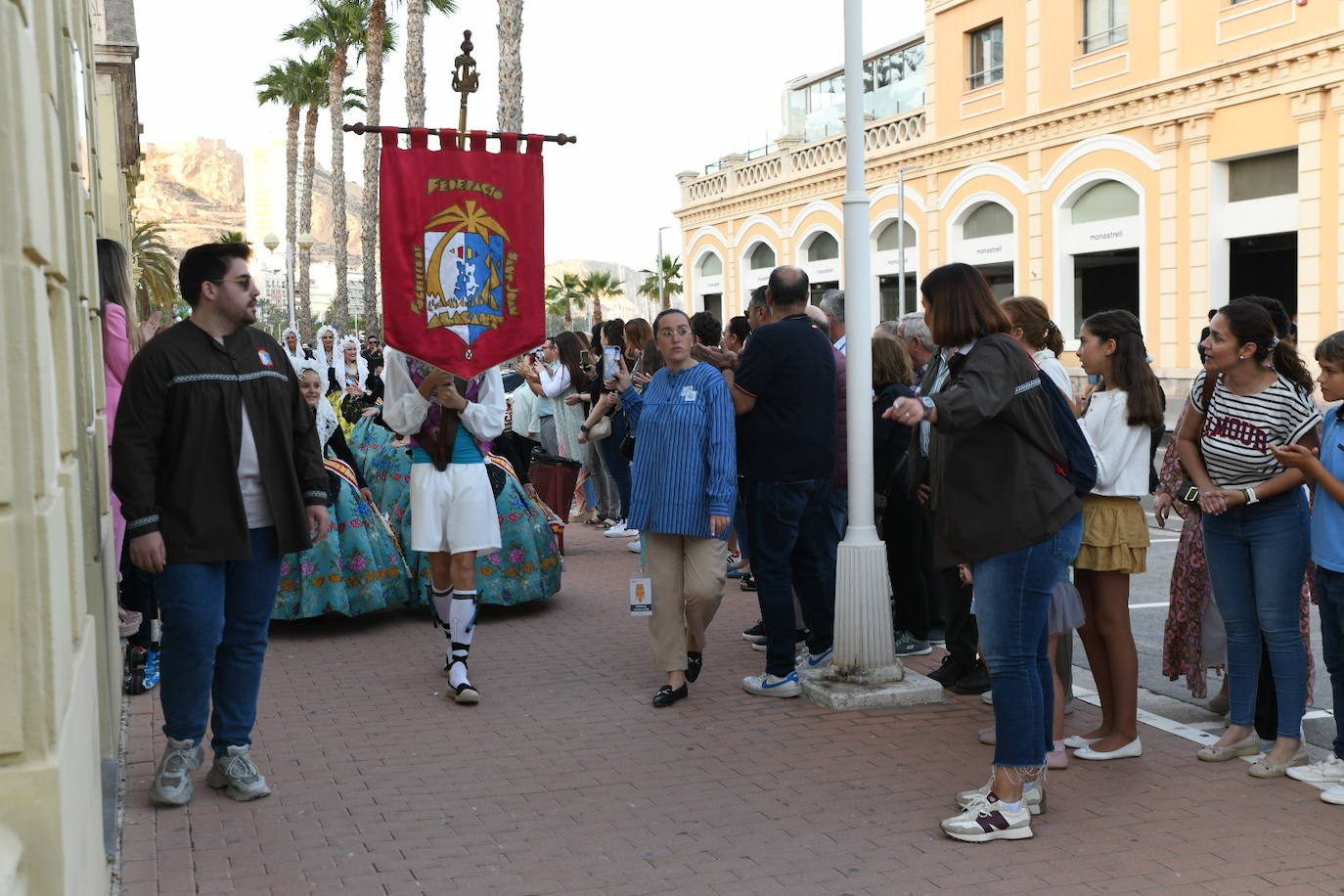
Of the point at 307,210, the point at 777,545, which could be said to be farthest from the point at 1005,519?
the point at 307,210

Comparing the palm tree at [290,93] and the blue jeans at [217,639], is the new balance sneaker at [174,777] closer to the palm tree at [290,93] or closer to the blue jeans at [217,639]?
the blue jeans at [217,639]

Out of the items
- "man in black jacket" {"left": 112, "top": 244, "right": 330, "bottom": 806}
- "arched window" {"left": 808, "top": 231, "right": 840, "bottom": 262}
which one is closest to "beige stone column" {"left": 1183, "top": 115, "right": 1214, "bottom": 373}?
"arched window" {"left": 808, "top": 231, "right": 840, "bottom": 262}

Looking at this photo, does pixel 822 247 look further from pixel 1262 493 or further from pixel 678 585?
pixel 1262 493

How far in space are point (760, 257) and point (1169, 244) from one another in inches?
657

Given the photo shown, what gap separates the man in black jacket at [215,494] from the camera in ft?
16.4

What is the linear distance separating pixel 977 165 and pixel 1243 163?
7711 millimetres

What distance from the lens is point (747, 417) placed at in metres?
6.93

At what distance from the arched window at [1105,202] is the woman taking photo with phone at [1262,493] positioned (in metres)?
24.0

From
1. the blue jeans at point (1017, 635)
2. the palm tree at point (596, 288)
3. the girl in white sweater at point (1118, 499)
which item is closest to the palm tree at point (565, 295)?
the palm tree at point (596, 288)

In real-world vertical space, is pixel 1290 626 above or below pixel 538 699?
above

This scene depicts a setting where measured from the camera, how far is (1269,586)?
5371 millimetres

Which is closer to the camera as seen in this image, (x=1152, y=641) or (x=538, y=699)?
(x=538, y=699)

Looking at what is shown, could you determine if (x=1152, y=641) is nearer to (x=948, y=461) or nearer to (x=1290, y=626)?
(x=1290, y=626)

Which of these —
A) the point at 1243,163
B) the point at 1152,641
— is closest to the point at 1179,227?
the point at 1243,163
